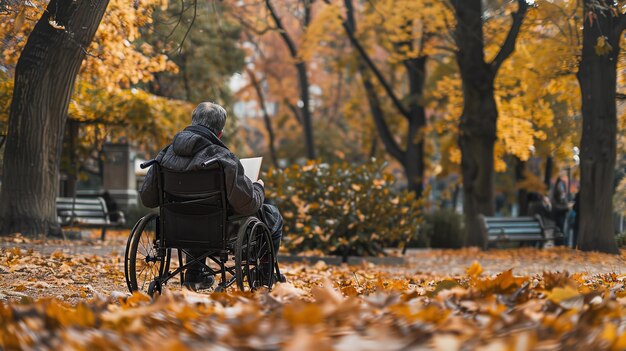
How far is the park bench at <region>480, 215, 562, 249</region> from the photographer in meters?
19.4

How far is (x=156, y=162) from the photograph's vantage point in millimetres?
6570

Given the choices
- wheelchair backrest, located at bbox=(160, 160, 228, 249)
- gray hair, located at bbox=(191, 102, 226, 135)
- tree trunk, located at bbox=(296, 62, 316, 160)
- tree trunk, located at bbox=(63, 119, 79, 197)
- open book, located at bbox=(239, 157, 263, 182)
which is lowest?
wheelchair backrest, located at bbox=(160, 160, 228, 249)

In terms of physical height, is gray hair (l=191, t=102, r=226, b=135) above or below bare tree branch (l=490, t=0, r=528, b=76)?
below

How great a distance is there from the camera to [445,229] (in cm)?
2505

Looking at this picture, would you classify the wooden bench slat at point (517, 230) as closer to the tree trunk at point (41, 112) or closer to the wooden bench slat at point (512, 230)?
the wooden bench slat at point (512, 230)

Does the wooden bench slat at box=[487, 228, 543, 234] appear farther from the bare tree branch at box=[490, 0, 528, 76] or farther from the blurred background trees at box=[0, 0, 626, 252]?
the bare tree branch at box=[490, 0, 528, 76]

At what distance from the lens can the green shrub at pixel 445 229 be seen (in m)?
24.9

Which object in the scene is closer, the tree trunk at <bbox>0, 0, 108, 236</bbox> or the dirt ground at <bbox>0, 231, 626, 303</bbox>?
the dirt ground at <bbox>0, 231, 626, 303</bbox>

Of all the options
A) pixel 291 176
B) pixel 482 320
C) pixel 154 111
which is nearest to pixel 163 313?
pixel 482 320

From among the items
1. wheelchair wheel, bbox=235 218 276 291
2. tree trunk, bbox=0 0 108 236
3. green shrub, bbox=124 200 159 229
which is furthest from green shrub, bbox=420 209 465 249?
wheelchair wheel, bbox=235 218 276 291

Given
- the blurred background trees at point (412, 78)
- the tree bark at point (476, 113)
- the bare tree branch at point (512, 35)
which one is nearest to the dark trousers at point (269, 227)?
the blurred background trees at point (412, 78)

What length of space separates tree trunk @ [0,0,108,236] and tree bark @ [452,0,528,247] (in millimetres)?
9329

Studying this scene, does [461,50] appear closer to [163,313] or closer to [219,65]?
[219,65]

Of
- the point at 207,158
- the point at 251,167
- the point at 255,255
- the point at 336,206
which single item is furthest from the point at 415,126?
the point at 207,158
